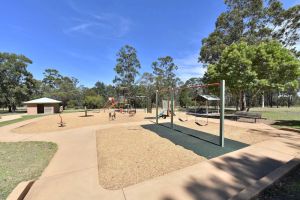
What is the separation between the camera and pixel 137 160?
197 inches

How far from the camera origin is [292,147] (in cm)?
580

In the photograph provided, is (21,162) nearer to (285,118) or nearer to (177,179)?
(177,179)

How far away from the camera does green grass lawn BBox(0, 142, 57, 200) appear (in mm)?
3844

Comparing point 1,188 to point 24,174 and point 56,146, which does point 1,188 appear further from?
point 56,146

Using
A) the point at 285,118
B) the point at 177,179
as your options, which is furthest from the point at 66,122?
the point at 285,118

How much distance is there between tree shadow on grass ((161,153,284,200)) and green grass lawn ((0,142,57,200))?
125 inches

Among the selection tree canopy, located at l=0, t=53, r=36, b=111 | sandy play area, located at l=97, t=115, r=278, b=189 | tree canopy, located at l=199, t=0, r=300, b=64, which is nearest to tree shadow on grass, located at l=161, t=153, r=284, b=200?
sandy play area, located at l=97, t=115, r=278, b=189

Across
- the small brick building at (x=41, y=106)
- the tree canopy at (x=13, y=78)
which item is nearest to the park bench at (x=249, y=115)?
the small brick building at (x=41, y=106)

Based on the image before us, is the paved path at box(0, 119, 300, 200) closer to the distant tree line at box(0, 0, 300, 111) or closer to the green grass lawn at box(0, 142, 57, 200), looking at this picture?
the green grass lawn at box(0, 142, 57, 200)

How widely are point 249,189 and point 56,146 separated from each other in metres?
6.65

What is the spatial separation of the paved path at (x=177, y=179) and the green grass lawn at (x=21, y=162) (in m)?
0.32

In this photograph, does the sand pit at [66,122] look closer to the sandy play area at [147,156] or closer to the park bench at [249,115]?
the sandy play area at [147,156]

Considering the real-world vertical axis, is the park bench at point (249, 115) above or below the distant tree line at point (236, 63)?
below

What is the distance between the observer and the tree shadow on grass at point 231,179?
3.18 metres
